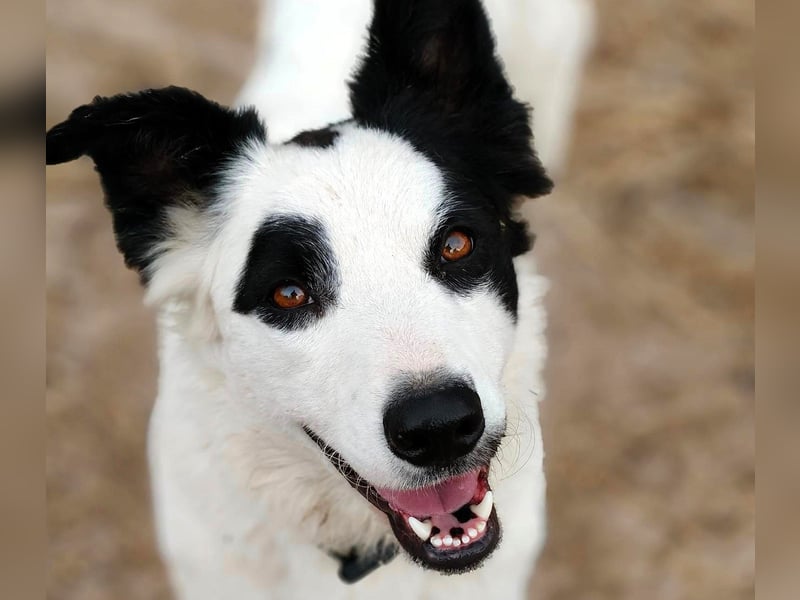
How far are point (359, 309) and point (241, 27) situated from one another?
4.40 m

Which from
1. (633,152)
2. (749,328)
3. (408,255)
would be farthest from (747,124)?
(408,255)

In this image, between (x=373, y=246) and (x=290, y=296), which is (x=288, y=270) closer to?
(x=290, y=296)

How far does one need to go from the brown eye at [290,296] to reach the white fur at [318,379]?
0.09m

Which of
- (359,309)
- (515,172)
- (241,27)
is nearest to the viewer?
(359,309)

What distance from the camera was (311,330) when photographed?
2.46m

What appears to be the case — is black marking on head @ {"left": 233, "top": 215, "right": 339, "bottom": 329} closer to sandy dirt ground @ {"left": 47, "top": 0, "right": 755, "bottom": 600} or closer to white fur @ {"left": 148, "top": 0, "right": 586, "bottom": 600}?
white fur @ {"left": 148, "top": 0, "right": 586, "bottom": 600}

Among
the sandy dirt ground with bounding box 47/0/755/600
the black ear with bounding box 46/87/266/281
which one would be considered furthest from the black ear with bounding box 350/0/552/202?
the sandy dirt ground with bounding box 47/0/755/600

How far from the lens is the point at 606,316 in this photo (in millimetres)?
5121

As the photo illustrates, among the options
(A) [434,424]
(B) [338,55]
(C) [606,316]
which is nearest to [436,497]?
(A) [434,424]

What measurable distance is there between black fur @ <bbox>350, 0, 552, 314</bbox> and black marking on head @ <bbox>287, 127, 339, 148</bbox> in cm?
14

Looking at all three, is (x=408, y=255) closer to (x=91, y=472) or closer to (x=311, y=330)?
(x=311, y=330)

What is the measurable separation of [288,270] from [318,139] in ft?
1.92

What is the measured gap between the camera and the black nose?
6.93ft

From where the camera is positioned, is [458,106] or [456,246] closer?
[456,246]
